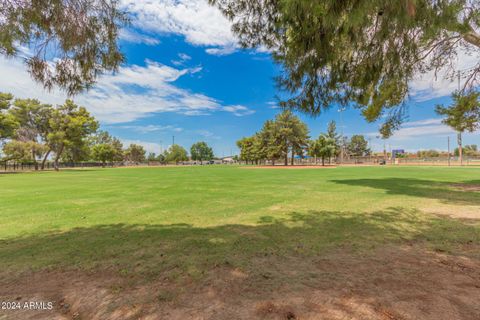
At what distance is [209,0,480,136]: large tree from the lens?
113 inches

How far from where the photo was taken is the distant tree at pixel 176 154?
10912cm

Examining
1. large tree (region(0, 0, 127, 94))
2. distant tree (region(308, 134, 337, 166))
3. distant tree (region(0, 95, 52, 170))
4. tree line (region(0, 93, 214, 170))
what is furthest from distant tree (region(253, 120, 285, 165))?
large tree (region(0, 0, 127, 94))

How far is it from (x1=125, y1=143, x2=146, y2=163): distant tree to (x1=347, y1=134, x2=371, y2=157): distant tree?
9097cm

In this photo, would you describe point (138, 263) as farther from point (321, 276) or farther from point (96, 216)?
point (96, 216)

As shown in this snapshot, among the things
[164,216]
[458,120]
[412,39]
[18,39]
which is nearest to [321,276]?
[412,39]

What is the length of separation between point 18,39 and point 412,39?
19.1 feet

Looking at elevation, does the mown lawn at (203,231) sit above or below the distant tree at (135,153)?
below

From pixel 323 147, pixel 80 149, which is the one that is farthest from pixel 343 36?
pixel 80 149

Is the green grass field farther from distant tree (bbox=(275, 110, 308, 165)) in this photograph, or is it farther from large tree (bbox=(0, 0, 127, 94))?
distant tree (bbox=(275, 110, 308, 165))

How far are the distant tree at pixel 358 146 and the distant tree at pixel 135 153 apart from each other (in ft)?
298

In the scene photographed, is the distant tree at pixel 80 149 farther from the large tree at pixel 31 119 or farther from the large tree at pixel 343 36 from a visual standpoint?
the large tree at pixel 343 36

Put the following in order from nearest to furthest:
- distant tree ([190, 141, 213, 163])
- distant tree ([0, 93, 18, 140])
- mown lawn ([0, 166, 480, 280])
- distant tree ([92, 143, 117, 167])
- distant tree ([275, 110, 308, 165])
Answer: mown lawn ([0, 166, 480, 280]) → distant tree ([0, 93, 18, 140]) → distant tree ([275, 110, 308, 165]) → distant tree ([92, 143, 117, 167]) → distant tree ([190, 141, 213, 163])

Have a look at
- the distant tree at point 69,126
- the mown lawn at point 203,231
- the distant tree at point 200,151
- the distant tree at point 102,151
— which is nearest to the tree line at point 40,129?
the distant tree at point 69,126

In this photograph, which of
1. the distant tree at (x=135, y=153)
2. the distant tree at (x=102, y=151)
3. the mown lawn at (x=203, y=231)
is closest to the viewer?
the mown lawn at (x=203, y=231)
